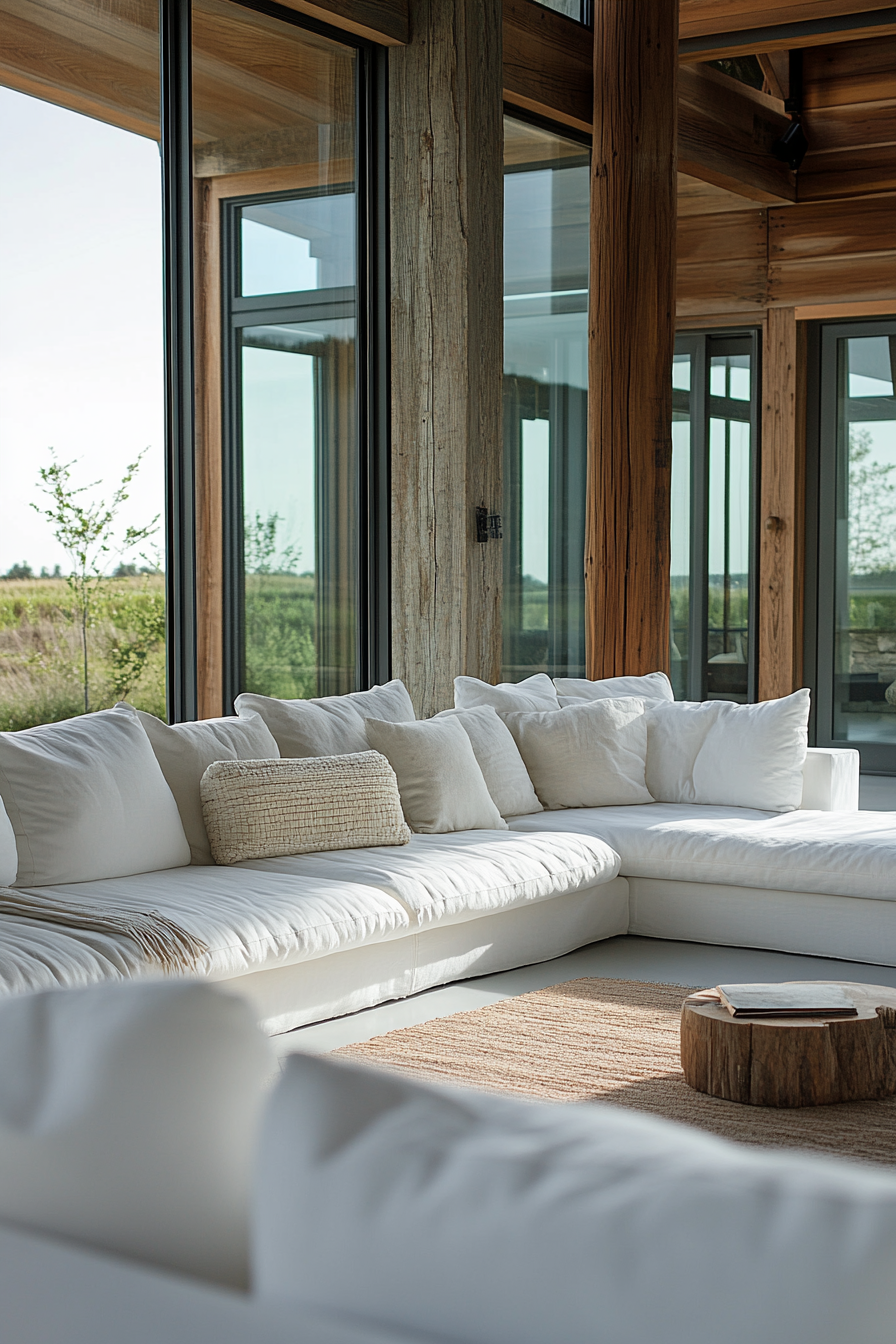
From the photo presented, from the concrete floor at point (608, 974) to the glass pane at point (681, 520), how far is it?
454cm

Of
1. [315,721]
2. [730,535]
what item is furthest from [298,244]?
[730,535]

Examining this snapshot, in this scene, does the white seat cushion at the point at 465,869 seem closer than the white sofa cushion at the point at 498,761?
Yes

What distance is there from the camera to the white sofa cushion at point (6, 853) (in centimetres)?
333

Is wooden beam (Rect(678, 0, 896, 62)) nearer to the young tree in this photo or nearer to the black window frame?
the black window frame

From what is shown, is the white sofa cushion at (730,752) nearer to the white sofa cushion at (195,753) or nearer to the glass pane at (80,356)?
the white sofa cushion at (195,753)

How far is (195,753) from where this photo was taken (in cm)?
400

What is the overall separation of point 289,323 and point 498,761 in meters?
1.89

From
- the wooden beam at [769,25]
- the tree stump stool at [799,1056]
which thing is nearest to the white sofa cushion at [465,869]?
the tree stump stool at [799,1056]

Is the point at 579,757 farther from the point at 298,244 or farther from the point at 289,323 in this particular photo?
the point at 298,244

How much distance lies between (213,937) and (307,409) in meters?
2.88

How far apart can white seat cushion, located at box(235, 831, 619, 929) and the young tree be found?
1.19 meters

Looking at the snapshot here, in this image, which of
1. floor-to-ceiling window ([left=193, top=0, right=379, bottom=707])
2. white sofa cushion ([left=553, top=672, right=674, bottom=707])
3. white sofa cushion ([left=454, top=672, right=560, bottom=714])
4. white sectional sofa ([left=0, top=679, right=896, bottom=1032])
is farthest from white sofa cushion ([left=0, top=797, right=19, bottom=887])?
white sofa cushion ([left=553, top=672, right=674, bottom=707])

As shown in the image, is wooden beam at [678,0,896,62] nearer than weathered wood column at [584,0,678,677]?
No

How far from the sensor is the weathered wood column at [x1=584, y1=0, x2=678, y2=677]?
6125mm
